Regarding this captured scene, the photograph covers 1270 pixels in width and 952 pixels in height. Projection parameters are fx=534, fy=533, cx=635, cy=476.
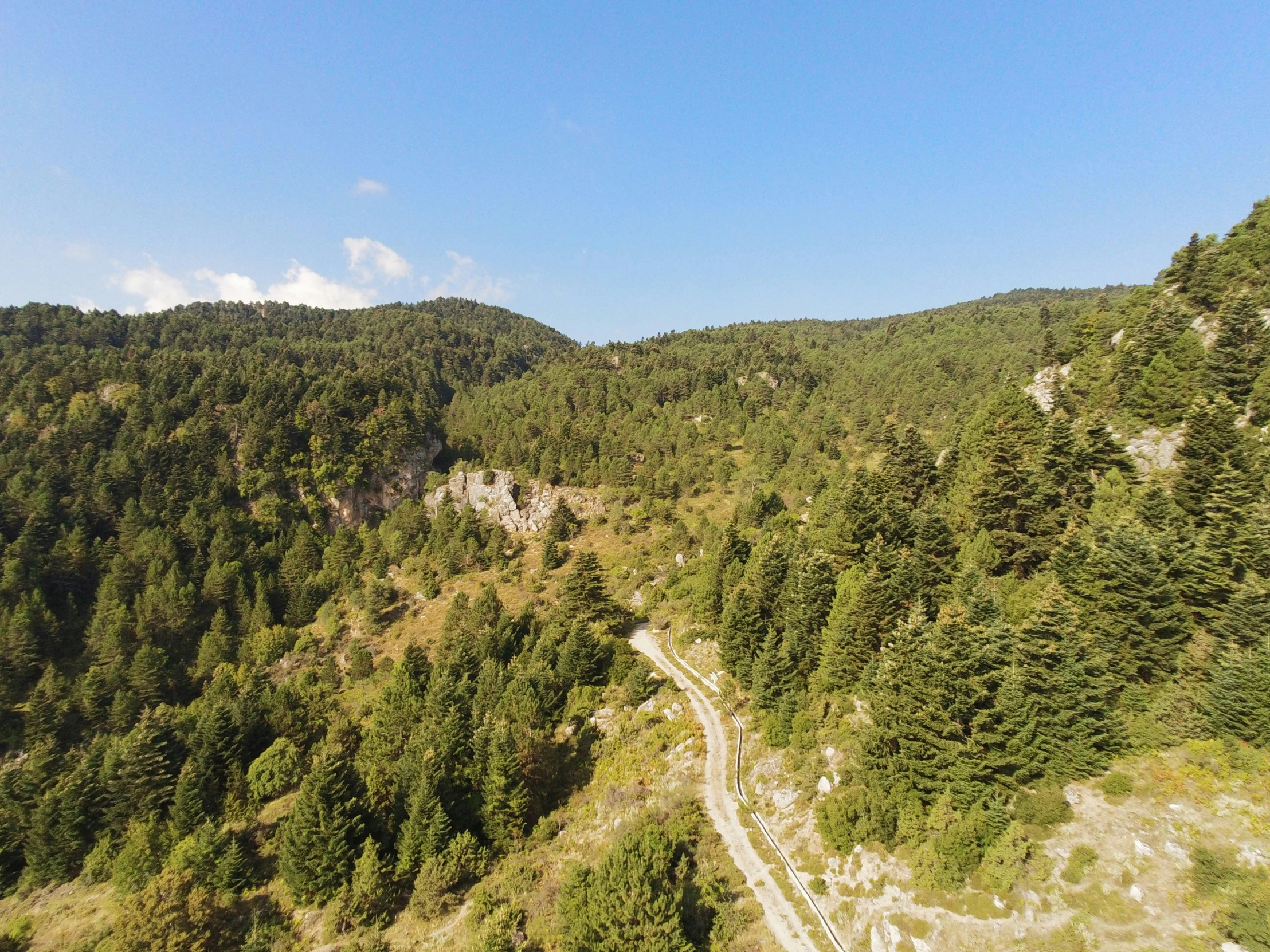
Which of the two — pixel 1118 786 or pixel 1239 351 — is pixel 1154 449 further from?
pixel 1118 786

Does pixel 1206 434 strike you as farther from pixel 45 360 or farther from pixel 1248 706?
pixel 45 360

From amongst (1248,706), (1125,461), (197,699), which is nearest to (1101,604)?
(1248,706)

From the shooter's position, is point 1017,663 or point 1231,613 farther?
point 1017,663

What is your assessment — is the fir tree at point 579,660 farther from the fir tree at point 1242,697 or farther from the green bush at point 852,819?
the fir tree at point 1242,697

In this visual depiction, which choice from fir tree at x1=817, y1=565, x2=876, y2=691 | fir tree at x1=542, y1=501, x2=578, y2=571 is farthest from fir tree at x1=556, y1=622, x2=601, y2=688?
fir tree at x1=542, y1=501, x2=578, y2=571

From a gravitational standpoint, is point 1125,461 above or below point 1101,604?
above

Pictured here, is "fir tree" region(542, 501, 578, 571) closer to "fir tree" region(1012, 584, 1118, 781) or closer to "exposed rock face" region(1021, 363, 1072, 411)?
"exposed rock face" region(1021, 363, 1072, 411)

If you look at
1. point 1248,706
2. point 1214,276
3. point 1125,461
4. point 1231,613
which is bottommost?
point 1248,706

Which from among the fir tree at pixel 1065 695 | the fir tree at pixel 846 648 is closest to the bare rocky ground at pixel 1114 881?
the fir tree at pixel 1065 695
